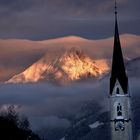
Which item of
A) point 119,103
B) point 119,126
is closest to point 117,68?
point 119,103

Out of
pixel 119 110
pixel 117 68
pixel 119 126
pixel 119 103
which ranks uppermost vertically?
pixel 117 68

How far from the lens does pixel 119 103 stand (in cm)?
19538

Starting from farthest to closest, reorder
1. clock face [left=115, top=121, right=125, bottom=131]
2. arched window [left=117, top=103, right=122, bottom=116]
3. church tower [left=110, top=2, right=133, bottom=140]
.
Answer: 1. arched window [left=117, top=103, right=122, bottom=116]
2. clock face [left=115, top=121, right=125, bottom=131]
3. church tower [left=110, top=2, right=133, bottom=140]

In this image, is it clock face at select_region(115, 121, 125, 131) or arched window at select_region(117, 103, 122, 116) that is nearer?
clock face at select_region(115, 121, 125, 131)

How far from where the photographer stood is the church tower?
193m

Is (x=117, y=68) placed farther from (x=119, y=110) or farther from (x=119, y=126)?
(x=119, y=126)

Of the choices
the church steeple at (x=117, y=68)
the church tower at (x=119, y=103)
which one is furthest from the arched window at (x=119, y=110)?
the church steeple at (x=117, y=68)

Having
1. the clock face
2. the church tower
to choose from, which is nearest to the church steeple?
the church tower

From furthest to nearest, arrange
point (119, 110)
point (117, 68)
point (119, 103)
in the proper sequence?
point (119, 110) < point (119, 103) < point (117, 68)

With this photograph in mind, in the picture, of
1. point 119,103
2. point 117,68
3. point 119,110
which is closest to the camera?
point 117,68

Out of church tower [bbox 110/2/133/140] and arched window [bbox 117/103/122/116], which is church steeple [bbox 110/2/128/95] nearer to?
church tower [bbox 110/2/133/140]

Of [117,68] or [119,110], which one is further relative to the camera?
[119,110]

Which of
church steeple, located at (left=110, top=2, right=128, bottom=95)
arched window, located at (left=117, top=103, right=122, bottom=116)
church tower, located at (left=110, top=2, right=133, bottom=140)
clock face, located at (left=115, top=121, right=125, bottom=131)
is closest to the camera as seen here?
church steeple, located at (left=110, top=2, right=128, bottom=95)

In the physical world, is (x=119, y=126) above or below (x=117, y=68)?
below
